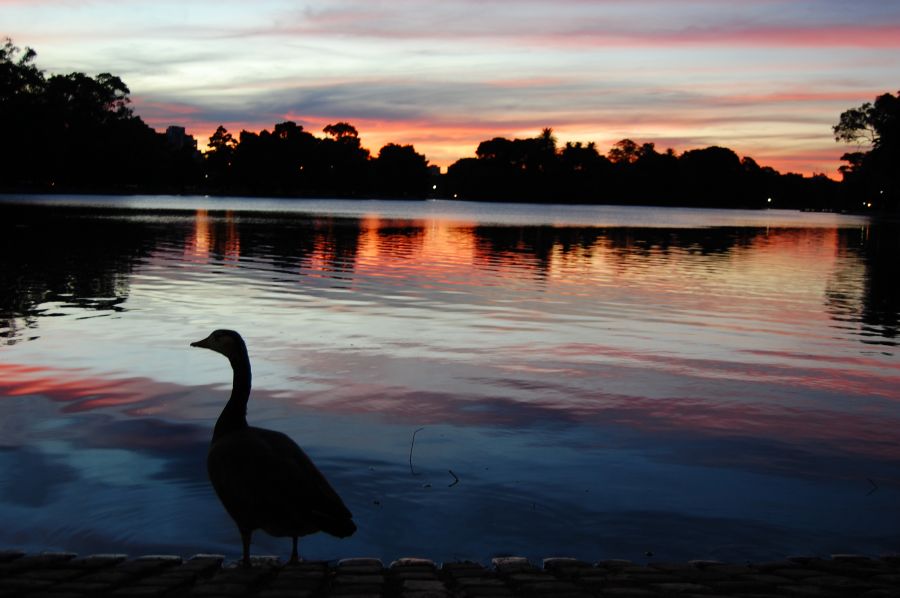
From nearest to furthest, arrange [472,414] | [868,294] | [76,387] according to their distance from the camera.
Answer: [472,414] < [76,387] < [868,294]

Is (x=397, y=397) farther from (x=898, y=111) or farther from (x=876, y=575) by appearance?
(x=898, y=111)

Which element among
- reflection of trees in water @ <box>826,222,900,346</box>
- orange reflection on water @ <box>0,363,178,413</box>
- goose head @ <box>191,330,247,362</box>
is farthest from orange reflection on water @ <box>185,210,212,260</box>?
goose head @ <box>191,330,247,362</box>

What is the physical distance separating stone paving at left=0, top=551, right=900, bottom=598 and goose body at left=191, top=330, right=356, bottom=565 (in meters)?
0.32

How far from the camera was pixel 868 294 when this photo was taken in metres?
27.7

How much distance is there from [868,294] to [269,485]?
26.3 m

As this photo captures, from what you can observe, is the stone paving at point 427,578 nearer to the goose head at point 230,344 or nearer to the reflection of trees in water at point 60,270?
the goose head at point 230,344

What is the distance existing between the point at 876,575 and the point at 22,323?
15805 mm

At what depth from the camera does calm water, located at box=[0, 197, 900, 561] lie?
7430 millimetres

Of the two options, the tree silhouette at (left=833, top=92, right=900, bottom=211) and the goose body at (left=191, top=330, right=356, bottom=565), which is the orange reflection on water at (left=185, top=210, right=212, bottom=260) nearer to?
the goose body at (left=191, top=330, right=356, bottom=565)

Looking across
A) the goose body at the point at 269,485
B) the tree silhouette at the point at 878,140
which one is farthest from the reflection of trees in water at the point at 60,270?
the tree silhouette at the point at 878,140

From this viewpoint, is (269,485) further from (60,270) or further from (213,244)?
(213,244)

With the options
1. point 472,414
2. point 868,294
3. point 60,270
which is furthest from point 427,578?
point 868,294

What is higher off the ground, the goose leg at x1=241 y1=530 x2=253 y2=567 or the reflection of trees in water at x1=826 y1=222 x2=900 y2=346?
the reflection of trees in water at x1=826 y1=222 x2=900 y2=346

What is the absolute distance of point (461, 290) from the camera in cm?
2577
